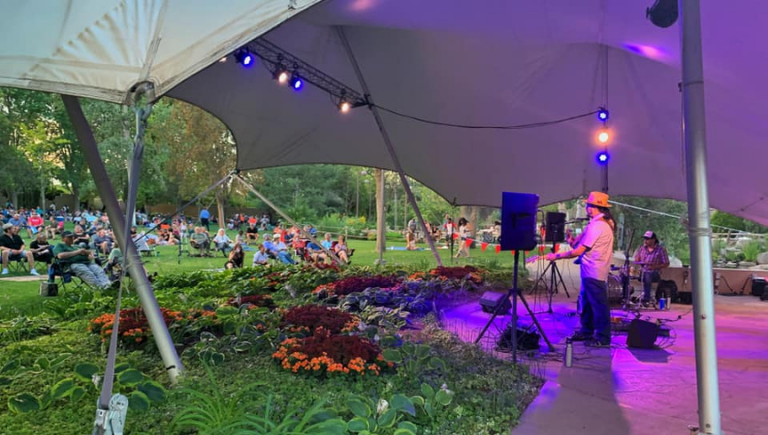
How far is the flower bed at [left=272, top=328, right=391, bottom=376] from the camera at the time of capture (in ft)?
12.3

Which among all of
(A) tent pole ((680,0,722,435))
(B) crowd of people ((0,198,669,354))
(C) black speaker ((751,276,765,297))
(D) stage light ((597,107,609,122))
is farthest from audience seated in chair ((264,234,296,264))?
(A) tent pole ((680,0,722,435))

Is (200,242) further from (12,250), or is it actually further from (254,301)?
(254,301)

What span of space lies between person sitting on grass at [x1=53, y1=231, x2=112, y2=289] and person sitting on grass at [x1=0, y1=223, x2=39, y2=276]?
3.03 m

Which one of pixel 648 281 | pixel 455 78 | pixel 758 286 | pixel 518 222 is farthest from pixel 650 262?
pixel 518 222

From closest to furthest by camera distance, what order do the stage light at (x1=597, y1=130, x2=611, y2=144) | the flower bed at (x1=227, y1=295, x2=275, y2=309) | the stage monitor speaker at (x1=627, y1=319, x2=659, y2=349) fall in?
the stage monitor speaker at (x1=627, y1=319, x2=659, y2=349), the flower bed at (x1=227, y1=295, x2=275, y2=309), the stage light at (x1=597, y1=130, x2=611, y2=144)

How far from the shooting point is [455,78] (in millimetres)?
7754

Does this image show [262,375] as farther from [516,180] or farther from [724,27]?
[516,180]

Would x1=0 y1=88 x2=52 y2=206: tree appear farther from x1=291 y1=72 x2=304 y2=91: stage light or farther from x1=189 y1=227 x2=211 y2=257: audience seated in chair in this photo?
x1=291 y1=72 x2=304 y2=91: stage light

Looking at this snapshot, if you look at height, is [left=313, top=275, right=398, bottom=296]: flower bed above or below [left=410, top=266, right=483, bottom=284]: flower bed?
below

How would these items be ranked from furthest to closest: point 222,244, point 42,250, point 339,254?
point 222,244 < point 339,254 < point 42,250

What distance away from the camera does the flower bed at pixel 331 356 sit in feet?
12.3

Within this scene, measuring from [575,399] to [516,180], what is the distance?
7758 mm

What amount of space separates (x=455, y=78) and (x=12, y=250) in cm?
1041

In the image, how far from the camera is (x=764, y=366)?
190 inches
